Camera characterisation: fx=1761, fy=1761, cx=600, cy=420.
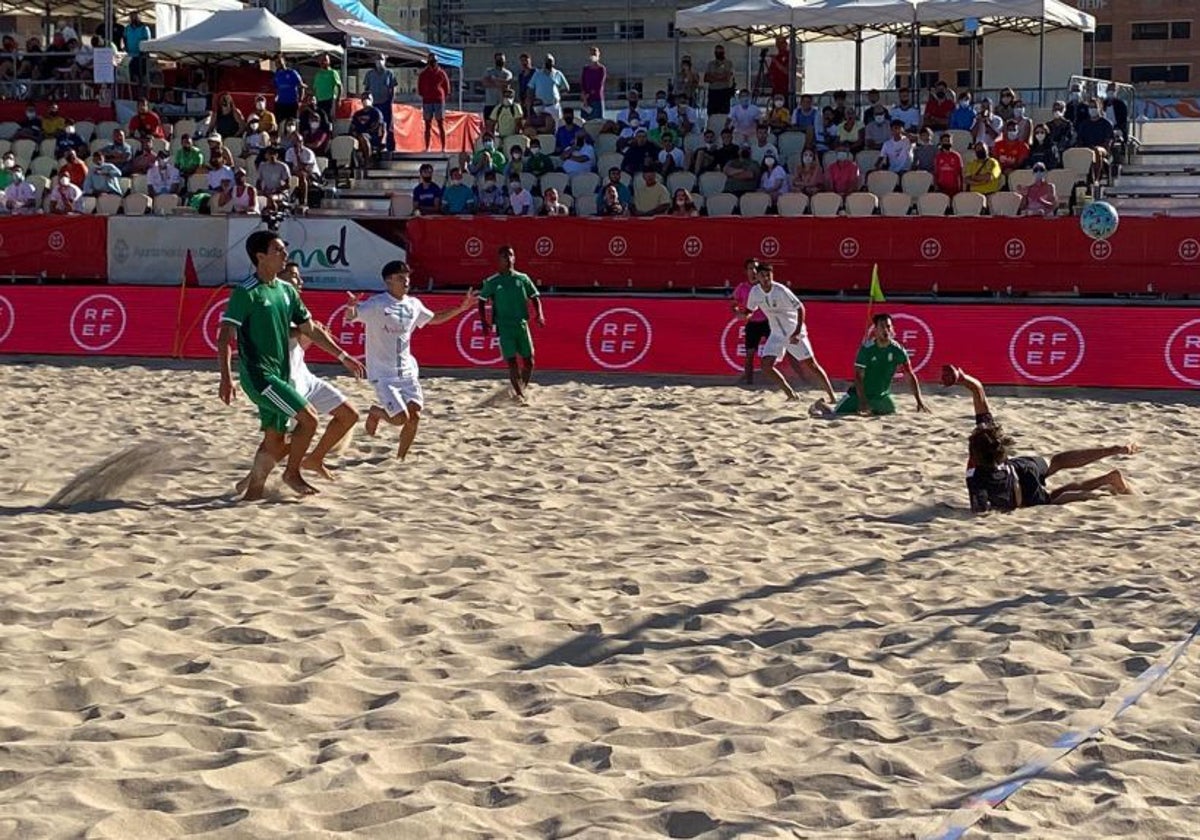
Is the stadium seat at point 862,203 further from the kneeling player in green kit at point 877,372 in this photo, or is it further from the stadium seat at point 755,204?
the kneeling player in green kit at point 877,372

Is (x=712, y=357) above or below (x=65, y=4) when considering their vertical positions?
below

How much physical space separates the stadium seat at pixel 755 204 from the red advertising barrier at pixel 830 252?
0.96 metres

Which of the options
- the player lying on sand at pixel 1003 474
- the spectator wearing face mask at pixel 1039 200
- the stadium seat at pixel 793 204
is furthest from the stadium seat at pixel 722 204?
the player lying on sand at pixel 1003 474

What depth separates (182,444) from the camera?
11.9m

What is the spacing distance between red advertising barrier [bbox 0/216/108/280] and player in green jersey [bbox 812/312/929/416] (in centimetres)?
1071

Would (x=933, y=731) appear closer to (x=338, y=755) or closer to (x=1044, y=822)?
(x=1044, y=822)

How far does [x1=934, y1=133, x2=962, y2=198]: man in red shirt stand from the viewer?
19641 millimetres

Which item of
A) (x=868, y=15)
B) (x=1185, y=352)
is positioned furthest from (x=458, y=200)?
(x=1185, y=352)

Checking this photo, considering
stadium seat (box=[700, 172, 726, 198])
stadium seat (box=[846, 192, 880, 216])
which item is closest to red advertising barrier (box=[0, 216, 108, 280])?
stadium seat (box=[700, 172, 726, 198])

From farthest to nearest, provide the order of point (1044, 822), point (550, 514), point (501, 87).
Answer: point (501, 87), point (550, 514), point (1044, 822)

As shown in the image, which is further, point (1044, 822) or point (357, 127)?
point (357, 127)

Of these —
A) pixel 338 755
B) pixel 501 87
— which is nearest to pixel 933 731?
pixel 338 755

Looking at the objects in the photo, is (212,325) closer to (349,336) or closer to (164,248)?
(349,336)

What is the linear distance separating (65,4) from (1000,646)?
83.1 ft
